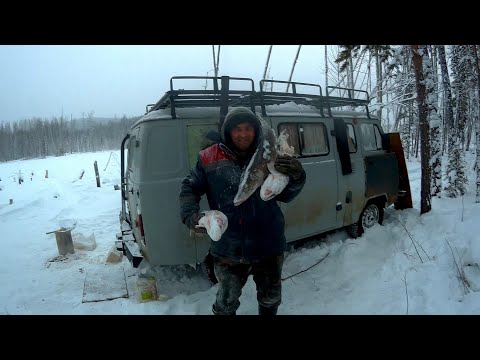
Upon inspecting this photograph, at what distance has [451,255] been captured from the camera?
12.1ft

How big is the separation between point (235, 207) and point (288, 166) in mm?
521

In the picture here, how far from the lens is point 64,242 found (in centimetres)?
567

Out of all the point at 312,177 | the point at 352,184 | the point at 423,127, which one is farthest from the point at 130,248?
the point at 423,127

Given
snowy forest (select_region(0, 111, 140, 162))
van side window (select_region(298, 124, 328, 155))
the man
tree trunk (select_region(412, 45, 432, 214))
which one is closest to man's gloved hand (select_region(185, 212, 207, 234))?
the man

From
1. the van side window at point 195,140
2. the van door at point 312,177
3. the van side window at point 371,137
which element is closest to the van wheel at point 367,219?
the van door at point 312,177

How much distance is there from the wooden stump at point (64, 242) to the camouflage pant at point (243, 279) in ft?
14.1

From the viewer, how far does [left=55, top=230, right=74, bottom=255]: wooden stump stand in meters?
5.63

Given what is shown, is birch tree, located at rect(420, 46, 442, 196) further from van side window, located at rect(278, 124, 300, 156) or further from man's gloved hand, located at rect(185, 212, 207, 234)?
man's gloved hand, located at rect(185, 212, 207, 234)

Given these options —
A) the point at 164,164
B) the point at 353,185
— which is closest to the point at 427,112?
the point at 353,185

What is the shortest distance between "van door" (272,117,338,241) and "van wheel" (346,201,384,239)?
2.42ft
